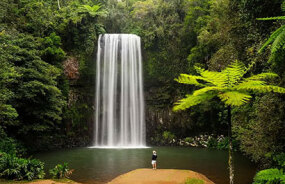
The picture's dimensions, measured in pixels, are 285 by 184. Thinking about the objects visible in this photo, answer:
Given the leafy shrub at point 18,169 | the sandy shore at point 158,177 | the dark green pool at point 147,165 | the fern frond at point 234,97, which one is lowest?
the dark green pool at point 147,165

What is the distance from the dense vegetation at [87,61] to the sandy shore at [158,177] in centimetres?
474

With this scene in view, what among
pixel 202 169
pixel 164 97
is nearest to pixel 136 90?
pixel 164 97

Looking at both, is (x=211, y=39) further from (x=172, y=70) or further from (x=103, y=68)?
(x=103, y=68)

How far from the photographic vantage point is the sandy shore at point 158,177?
896cm

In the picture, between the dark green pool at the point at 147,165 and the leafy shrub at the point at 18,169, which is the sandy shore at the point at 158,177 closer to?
the dark green pool at the point at 147,165

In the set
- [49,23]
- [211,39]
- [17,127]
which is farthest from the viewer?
[49,23]

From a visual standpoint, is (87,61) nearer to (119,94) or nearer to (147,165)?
(119,94)

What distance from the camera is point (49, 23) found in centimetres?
2055

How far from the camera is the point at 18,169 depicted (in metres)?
8.96

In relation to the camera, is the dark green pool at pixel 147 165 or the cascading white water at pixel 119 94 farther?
the cascading white water at pixel 119 94

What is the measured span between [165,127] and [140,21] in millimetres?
12205

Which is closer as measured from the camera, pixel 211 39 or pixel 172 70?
pixel 211 39

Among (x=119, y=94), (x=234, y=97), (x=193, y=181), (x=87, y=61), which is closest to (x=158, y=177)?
(x=193, y=181)

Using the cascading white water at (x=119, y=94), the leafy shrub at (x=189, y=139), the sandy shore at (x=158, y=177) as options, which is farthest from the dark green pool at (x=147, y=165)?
the cascading white water at (x=119, y=94)
